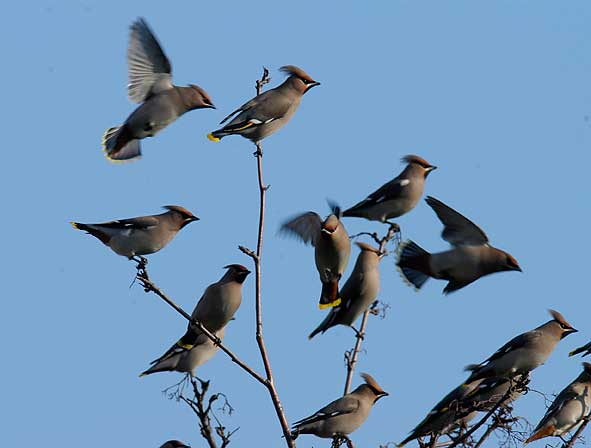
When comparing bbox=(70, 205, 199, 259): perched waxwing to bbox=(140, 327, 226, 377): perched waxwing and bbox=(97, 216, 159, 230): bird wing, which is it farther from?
bbox=(140, 327, 226, 377): perched waxwing

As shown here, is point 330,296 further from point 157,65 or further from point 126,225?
point 157,65

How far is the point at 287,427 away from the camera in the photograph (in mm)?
5195

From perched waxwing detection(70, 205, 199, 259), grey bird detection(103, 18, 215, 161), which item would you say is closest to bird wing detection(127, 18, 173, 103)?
grey bird detection(103, 18, 215, 161)

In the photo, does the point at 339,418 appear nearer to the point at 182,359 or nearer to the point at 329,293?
the point at 329,293

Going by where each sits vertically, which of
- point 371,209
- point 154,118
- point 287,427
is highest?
point 154,118

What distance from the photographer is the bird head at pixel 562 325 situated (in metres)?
7.18

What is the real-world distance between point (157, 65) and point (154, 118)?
1.09ft

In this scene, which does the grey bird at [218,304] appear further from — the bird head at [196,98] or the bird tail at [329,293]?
the bird head at [196,98]

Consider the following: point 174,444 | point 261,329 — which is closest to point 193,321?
point 261,329

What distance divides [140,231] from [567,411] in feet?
10.1

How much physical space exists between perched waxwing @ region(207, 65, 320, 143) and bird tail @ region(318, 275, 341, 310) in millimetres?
1030

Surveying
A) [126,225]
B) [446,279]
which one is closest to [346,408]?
[446,279]

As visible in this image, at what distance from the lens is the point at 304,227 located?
684 centimetres

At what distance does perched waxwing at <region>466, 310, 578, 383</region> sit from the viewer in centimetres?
666
